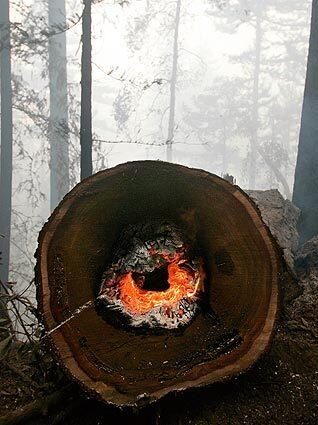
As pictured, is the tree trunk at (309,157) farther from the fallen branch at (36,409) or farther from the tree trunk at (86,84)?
the fallen branch at (36,409)

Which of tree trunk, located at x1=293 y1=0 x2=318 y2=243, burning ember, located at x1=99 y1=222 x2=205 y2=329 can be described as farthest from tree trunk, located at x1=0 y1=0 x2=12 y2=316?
burning ember, located at x1=99 y1=222 x2=205 y2=329

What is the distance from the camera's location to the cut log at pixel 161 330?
7.14 ft

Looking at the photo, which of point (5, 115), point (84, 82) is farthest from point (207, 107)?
point (84, 82)

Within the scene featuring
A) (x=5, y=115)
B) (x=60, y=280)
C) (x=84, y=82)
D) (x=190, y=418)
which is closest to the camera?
(x=190, y=418)

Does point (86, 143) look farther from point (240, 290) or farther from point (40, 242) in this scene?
point (240, 290)

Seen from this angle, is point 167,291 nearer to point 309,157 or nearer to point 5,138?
point 309,157

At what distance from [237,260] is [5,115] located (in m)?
8.44

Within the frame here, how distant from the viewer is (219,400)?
2.34m

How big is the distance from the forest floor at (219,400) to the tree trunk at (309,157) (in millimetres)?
2976

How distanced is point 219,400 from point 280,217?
257cm

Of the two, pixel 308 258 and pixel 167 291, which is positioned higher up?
pixel 167 291

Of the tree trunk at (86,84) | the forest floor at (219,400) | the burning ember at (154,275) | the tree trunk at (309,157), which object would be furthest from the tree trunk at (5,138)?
the burning ember at (154,275)

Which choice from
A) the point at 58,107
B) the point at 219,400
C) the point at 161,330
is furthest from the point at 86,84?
the point at 58,107

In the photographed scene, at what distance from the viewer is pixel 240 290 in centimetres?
245
